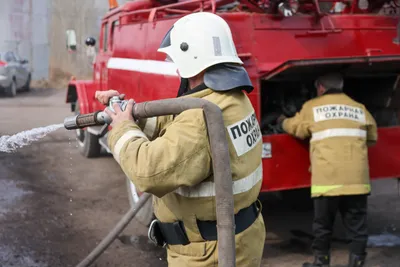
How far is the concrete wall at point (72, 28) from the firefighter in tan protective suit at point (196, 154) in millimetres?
13826

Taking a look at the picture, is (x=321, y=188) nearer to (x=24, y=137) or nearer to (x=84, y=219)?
(x=24, y=137)

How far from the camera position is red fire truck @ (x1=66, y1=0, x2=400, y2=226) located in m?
4.56

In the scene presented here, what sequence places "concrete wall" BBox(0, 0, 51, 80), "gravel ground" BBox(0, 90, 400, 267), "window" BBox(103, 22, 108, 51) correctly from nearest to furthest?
1. "gravel ground" BBox(0, 90, 400, 267)
2. "window" BBox(103, 22, 108, 51)
3. "concrete wall" BBox(0, 0, 51, 80)

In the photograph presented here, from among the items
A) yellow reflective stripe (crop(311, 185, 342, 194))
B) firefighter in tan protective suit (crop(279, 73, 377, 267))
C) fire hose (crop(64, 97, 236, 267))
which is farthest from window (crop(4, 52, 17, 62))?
fire hose (crop(64, 97, 236, 267))

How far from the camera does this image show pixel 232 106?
2.34 meters

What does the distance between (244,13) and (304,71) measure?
71 centimetres

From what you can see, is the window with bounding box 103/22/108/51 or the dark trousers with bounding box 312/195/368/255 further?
the window with bounding box 103/22/108/51

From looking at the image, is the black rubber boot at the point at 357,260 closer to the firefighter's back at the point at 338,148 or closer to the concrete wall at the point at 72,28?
the firefighter's back at the point at 338,148

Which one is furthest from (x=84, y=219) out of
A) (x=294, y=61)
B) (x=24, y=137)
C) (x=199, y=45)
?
(x=199, y=45)

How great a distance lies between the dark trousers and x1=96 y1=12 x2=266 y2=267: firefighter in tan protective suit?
215cm

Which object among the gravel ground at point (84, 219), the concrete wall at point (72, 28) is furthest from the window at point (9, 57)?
the gravel ground at point (84, 219)

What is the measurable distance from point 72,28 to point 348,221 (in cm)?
1699

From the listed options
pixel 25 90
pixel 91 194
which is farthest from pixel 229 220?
pixel 25 90

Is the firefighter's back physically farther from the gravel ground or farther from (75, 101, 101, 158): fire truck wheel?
(75, 101, 101, 158): fire truck wheel
